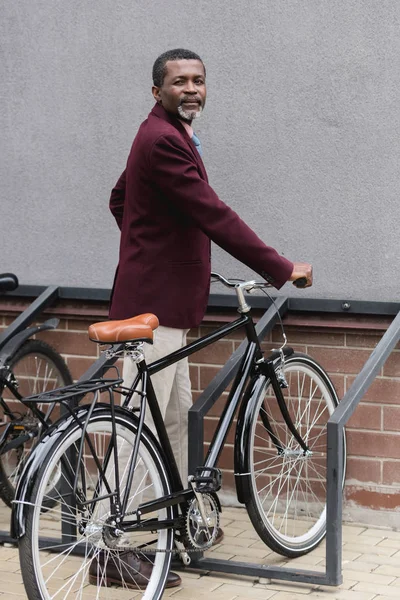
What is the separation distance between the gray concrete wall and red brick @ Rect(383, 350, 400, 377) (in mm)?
284

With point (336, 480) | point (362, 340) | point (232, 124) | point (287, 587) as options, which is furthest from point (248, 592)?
point (232, 124)

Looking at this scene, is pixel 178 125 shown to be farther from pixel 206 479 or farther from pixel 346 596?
pixel 346 596

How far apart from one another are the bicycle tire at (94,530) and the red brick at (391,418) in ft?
4.19

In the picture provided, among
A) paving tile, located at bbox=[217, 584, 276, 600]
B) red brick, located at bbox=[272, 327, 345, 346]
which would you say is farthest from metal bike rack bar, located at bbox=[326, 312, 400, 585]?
red brick, located at bbox=[272, 327, 345, 346]

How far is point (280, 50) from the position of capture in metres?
5.48

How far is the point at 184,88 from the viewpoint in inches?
187

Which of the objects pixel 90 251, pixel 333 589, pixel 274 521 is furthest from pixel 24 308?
pixel 333 589

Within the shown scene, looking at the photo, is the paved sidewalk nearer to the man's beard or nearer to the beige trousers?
the beige trousers

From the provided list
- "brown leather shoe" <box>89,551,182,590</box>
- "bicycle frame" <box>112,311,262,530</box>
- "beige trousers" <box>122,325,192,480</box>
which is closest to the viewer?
"bicycle frame" <box>112,311,262,530</box>

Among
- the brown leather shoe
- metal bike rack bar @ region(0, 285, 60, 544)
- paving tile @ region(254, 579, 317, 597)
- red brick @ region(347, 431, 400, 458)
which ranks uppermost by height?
metal bike rack bar @ region(0, 285, 60, 544)

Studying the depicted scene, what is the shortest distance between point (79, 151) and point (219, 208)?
62.2 inches

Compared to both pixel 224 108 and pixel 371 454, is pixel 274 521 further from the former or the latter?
pixel 224 108

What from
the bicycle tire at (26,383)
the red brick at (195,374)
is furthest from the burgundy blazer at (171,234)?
the bicycle tire at (26,383)

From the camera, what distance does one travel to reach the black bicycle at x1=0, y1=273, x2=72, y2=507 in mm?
5582
